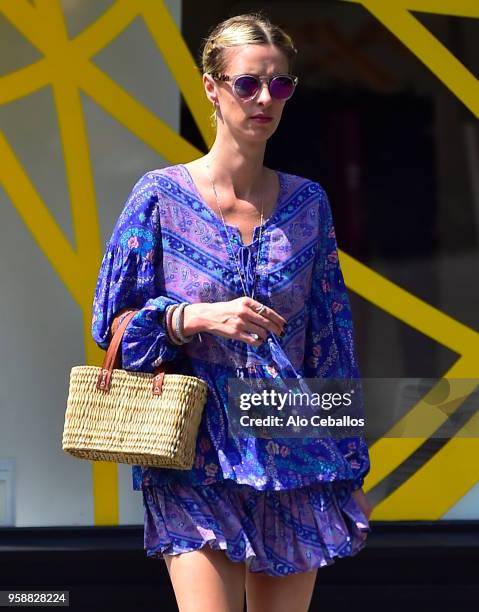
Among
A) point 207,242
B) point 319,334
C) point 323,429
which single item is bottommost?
point 323,429

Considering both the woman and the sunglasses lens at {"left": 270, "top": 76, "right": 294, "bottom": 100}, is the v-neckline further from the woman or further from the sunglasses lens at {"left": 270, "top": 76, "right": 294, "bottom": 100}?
the sunglasses lens at {"left": 270, "top": 76, "right": 294, "bottom": 100}

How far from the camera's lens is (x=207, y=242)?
2.93 m

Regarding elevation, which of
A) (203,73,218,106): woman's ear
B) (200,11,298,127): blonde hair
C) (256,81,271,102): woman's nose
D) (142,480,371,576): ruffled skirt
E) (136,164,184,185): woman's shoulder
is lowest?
(142,480,371,576): ruffled skirt

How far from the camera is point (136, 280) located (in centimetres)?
290

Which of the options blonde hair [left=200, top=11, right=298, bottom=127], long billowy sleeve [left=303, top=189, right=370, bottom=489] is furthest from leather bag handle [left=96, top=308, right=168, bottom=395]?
blonde hair [left=200, top=11, right=298, bottom=127]

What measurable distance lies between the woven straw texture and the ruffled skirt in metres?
0.12

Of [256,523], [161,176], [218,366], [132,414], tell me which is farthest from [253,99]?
[256,523]

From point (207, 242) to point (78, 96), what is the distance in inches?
81.3

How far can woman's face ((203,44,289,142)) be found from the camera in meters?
2.91

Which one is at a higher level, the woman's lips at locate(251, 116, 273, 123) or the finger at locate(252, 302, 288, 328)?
the woman's lips at locate(251, 116, 273, 123)

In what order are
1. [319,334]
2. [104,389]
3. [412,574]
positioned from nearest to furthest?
[104,389] < [319,334] < [412,574]

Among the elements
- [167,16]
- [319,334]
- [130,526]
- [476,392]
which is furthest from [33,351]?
[319,334]

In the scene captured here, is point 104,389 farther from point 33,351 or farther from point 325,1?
point 325,1

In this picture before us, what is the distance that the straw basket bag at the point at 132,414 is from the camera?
2.77m
